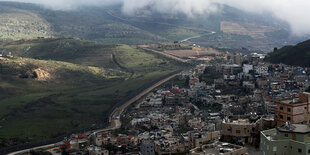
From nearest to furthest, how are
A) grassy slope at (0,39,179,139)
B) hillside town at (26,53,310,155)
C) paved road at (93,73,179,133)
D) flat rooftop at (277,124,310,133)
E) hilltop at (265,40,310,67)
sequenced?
flat rooftop at (277,124,310,133) < hillside town at (26,53,310,155) < paved road at (93,73,179,133) < grassy slope at (0,39,179,139) < hilltop at (265,40,310,67)

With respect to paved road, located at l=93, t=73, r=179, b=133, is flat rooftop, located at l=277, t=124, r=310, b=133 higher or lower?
higher

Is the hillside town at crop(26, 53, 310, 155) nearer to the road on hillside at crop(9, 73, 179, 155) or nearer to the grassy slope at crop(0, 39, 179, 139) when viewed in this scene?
the road on hillside at crop(9, 73, 179, 155)

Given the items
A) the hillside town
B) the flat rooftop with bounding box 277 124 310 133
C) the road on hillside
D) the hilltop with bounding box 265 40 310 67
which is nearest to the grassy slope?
the road on hillside

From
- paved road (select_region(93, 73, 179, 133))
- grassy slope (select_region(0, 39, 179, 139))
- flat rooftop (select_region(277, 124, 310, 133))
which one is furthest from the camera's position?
grassy slope (select_region(0, 39, 179, 139))

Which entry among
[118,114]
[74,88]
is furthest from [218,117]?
[74,88]

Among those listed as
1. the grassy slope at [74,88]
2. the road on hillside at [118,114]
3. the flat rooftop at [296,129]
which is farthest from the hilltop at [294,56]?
the flat rooftop at [296,129]

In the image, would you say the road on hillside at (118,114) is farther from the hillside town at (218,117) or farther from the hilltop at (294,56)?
the hilltop at (294,56)

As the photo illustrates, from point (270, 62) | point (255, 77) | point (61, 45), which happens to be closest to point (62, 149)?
point (255, 77)
